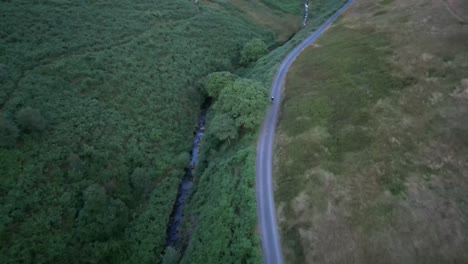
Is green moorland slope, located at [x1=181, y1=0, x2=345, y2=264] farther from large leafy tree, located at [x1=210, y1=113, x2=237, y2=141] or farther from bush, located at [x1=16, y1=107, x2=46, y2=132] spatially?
bush, located at [x1=16, y1=107, x2=46, y2=132]

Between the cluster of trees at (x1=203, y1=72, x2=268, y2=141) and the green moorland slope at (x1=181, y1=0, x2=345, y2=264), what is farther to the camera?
the cluster of trees at (x1=203, y1=72, x2=268, y2=141)

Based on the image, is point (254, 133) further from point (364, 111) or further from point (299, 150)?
point (364, 111)

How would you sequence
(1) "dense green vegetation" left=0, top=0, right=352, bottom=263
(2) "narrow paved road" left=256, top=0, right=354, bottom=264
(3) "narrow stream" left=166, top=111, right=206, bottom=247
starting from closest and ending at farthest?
(2) "narrow paved road" left=256, top=0, right=354, bottom=264, (1) "dense green vegetation" left=0, top=0, right=352, bottom=263, (3) "narrow stream" left=166, top=111, right=206, bottom=247

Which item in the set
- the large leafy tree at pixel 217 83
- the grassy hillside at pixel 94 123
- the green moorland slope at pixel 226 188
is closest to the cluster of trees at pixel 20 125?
the grassy hillside at pixel 94 123

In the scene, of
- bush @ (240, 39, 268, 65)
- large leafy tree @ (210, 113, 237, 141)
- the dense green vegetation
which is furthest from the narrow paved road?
bush @ (240, 39, 268, 65)

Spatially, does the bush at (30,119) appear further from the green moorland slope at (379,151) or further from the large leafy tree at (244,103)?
the green moorland slope at (379,151)

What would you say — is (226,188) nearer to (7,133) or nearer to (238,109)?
(238,109)

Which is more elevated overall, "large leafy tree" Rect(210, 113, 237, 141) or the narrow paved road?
"large leafy tree" Rect(210, 113, 237, 141)
